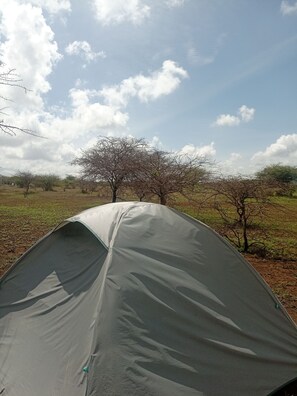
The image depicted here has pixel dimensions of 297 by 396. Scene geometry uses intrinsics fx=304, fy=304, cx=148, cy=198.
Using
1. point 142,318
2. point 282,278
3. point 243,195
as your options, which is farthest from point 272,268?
point 142,318

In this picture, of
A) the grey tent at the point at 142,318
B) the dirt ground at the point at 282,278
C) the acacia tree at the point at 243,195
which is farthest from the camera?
the acacia tree at the point at 243,195

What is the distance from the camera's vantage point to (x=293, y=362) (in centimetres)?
298

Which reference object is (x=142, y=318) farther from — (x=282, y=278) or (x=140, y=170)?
(x=140, y=170)

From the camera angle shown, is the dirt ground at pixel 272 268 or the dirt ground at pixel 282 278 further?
the dirt ground at pixel 272 268

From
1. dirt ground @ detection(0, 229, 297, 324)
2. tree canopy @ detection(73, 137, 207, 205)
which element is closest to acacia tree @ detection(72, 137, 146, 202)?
tree canopy @ detection(73, 137, 207, 205)

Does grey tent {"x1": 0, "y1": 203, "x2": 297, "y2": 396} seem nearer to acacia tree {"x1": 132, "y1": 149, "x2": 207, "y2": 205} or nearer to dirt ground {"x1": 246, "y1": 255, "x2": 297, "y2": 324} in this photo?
dirt ground {"x1": 246, "y1": 255, "x2": 297, "y2": 324}

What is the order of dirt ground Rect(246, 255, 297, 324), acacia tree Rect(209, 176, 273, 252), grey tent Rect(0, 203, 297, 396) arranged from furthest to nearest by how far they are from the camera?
acacia tree Rect(209, 176, 273, 252)
dirt ground Rect(246, 255, 297, 324)
grey tent Rect(0, 203, 297, 396)

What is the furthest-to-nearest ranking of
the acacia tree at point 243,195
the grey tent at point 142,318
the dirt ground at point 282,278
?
1. the acacia tree at point 243,195
2. the dirt ground at point 282,278
3. the grey tent at point 142,318

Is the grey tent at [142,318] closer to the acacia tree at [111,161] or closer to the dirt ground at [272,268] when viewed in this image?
the dirt ground at [272,268]

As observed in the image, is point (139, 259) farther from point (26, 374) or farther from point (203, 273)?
point (26, 374)

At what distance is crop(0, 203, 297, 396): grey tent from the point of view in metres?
2.51

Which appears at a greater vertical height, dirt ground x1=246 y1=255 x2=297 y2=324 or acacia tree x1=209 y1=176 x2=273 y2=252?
acacia tree x1=209 y1=176 x2=273 y2=252

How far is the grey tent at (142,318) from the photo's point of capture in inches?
98.8

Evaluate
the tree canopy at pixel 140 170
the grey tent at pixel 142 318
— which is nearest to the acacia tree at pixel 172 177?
the tree canopy at pixel 140 170
